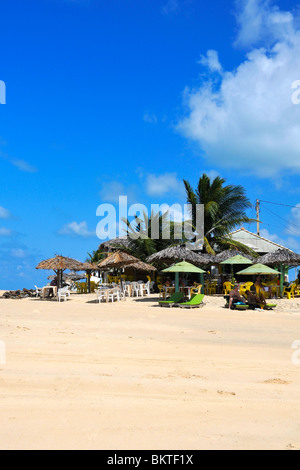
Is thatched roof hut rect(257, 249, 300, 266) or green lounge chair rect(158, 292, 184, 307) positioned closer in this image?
green lounge chair rect(158, 292, 184, 307)

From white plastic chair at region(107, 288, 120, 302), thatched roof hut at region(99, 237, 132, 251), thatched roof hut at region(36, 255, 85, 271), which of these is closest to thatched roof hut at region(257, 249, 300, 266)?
white plastic chair at region(107, 288, 120, 302)

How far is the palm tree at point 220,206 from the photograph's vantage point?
2430 cm

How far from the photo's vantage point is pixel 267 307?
14.4 meters

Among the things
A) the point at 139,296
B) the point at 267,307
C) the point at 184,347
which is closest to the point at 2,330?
the point at 184,347

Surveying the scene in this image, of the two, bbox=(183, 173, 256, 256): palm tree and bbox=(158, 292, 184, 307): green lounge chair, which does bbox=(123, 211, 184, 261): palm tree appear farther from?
bbox=(158, 292, 184, 307): green lounge chair

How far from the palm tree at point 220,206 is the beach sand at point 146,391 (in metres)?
16.2

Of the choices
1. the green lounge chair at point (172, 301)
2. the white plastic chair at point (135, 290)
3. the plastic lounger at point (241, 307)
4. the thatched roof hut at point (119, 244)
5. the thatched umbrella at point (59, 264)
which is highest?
the thatched roof hut at point (119, 244)

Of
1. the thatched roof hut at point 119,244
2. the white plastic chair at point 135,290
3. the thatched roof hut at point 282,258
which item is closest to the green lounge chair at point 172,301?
the white plastic chair at point 135,290

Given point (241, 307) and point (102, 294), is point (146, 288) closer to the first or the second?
point (102, 294)

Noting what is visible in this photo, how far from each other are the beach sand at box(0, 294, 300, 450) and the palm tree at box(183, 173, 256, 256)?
16.2m

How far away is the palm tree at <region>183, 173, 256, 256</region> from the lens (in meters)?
24.3

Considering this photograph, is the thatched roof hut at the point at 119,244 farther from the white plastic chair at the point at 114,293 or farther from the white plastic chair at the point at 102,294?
the white plastic chair at the point at 102,294

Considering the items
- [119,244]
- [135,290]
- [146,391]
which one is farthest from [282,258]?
[146,391]
